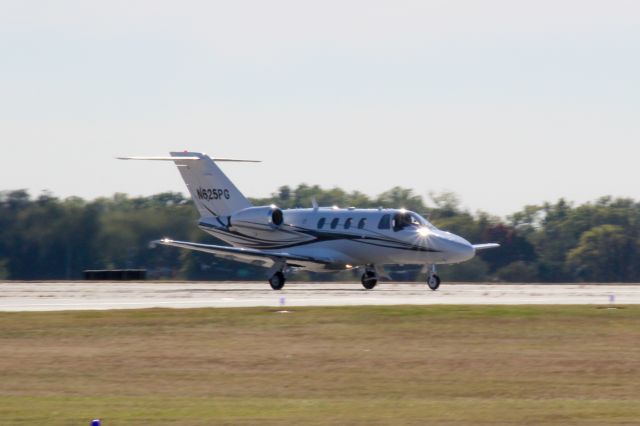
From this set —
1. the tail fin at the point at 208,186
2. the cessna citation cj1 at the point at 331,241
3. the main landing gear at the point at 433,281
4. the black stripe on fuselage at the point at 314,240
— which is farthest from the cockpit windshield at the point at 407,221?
the tail fin at the point at 208,186

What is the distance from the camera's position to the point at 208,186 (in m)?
58.7

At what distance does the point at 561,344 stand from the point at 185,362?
27.2 feet

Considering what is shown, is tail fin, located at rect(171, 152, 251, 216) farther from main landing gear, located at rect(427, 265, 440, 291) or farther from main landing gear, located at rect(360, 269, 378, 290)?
main landing gear, located at rect(427, 265, 440, 291)

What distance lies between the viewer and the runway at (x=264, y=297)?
40.6 metres

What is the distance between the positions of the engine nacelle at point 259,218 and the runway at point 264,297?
2.63 meters

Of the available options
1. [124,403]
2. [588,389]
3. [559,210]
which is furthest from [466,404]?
[559,210]

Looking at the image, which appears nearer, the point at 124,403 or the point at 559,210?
the point at 124,403

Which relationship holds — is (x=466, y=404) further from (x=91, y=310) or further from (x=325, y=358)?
(x=91, y=310)

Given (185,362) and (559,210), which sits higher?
(559,210)

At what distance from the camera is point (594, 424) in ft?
63.2

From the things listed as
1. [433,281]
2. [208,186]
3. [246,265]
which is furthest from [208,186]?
[246,265]

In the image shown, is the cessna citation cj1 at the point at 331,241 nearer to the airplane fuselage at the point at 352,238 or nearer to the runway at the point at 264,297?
the airplane fuselage at the point at 352,238

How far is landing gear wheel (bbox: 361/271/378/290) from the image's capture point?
5462 cm

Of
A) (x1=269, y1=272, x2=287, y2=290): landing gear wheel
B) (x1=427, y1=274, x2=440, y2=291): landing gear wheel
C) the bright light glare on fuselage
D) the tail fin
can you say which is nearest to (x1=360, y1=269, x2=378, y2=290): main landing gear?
the bright light glare on fuselage
